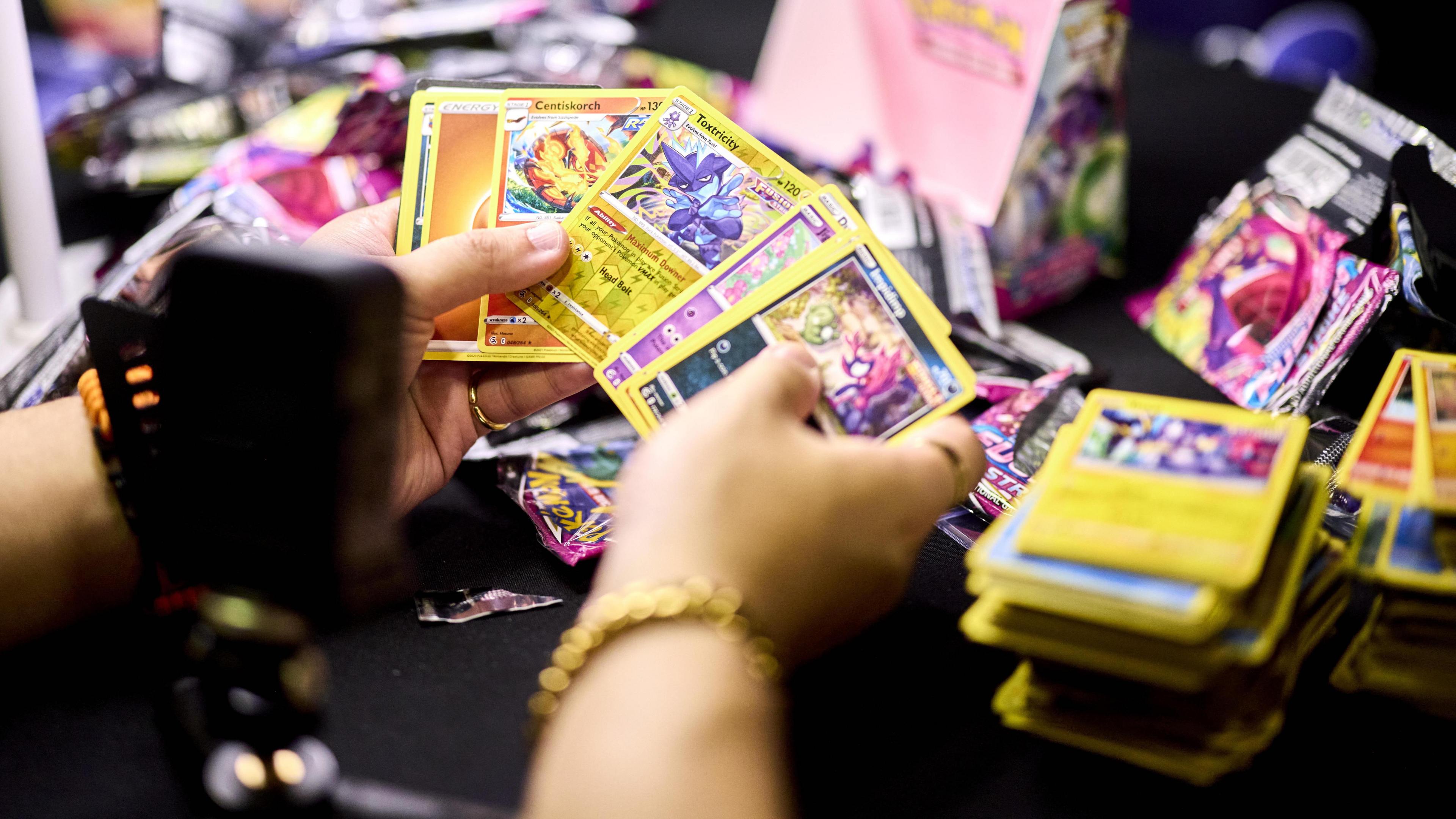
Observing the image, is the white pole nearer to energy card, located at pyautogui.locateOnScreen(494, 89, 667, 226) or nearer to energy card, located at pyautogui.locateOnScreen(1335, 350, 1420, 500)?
energy card, located at pyautogui.locateOnScreen(494, 89, 667, 226)

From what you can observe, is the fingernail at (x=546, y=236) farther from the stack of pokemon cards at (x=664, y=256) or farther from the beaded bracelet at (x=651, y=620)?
the beaded bracelet at (x=651, y=620)

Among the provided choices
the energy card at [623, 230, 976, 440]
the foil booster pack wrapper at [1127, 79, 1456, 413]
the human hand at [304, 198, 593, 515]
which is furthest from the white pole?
the foil booster pack wrapper at [1127, 79, 1456, 413]

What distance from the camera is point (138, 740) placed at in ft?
2.75

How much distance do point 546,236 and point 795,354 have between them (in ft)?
1.02

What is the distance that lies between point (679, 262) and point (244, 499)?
Result: 49 cm

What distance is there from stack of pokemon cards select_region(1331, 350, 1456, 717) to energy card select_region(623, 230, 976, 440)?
34cm

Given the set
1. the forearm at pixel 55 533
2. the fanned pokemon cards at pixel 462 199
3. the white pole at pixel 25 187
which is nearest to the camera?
the forearm at pixel 55 533

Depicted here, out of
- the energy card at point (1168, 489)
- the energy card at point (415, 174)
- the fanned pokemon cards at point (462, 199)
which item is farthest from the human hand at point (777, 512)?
the energy card at point (415, 174)

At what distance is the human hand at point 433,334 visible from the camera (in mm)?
1011

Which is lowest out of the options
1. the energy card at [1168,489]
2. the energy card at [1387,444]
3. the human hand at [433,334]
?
the human hand at [433,334]

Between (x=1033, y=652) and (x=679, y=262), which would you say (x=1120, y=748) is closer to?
(x=1033, y=652)

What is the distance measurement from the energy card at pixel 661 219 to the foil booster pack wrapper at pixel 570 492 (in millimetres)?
143

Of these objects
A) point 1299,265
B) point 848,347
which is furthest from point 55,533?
point 1299,265

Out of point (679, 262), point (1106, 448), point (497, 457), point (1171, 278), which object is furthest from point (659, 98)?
point (1171, 278)
